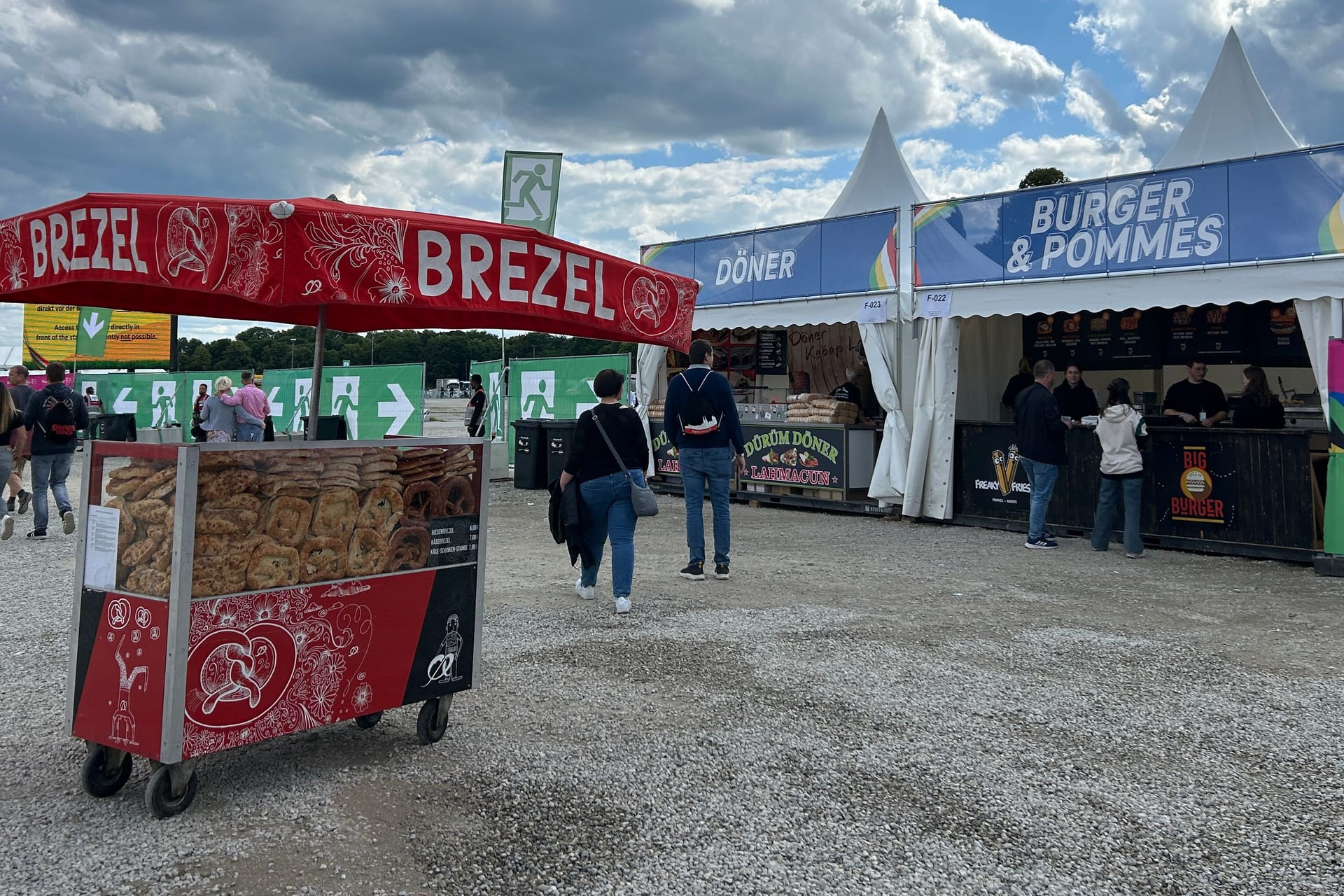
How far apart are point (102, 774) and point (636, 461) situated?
364 centimetres

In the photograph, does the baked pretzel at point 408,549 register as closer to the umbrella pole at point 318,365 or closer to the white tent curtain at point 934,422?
the umbrella pole at point 318,365

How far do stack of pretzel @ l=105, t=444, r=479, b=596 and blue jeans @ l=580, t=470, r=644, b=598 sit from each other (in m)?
2.36

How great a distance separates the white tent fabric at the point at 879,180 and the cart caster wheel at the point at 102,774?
17.4 meters

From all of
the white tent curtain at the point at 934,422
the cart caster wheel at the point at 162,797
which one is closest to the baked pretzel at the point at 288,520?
the cart caster wheel at the point at 162,797

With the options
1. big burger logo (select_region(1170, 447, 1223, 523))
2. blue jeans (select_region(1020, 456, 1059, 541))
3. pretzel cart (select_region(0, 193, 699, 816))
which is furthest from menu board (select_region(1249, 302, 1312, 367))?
pretzel cart (select_region(0, 193, 699, 816))

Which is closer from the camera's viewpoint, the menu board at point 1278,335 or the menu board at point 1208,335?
the menu board at point 1278,335

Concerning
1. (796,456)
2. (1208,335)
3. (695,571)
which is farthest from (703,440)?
(1208,335)

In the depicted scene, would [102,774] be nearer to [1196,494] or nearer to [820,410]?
[1196,494]

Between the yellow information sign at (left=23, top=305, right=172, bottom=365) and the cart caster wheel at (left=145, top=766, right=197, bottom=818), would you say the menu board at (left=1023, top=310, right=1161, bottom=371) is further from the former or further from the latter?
the yellow information sign at (left=23, top=305, right=172, bottom=365)

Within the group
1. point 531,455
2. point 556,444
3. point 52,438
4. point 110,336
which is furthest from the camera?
point 110,336

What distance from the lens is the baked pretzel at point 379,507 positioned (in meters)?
3.92

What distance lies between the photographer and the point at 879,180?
19781mm

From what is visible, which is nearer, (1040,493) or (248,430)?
(1040,493)

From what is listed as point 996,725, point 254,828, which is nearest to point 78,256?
point 254,828
